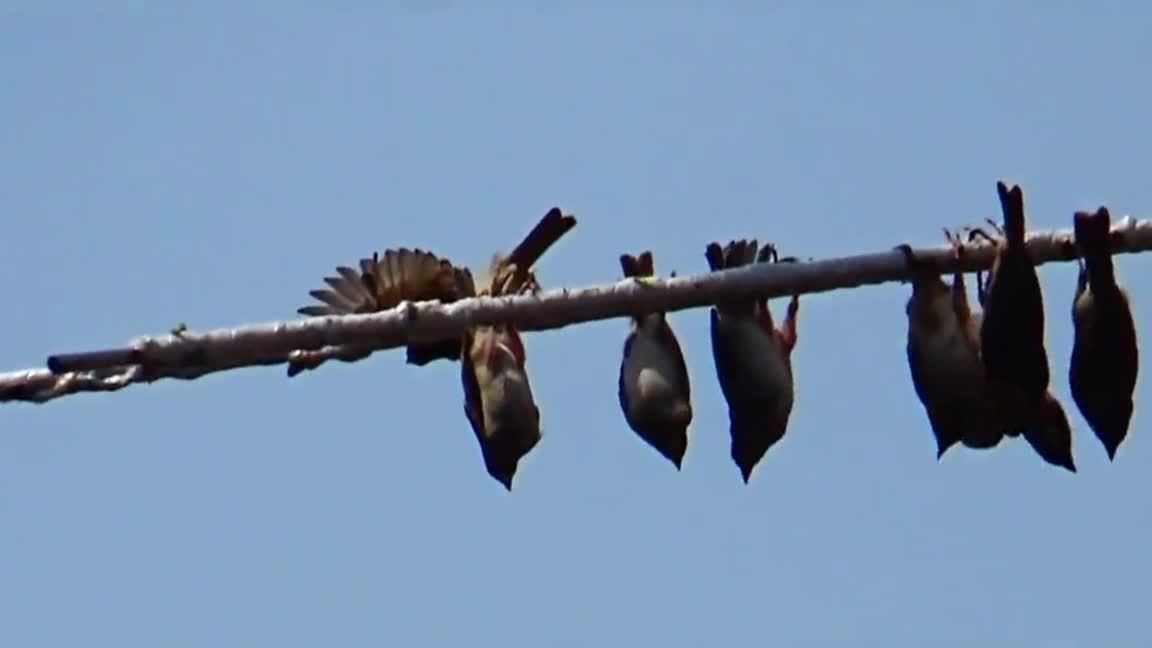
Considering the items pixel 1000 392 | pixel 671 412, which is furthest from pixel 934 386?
pixel 671 412

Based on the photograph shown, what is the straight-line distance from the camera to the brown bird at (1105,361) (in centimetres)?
604

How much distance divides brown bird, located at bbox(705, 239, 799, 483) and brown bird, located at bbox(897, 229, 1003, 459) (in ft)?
1.29

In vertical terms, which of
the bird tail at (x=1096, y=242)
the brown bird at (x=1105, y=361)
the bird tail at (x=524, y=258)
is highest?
the bird tail at (x=524, y=258)

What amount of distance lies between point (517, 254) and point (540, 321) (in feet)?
2.99

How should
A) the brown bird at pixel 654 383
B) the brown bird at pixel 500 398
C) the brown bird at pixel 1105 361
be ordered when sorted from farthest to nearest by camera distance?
the brown bird at pixel 654 383 → the brown bird at pixel 500 398 → the brown bird at pixel 1105 361

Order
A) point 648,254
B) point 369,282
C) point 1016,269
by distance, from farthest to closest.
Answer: point 369,282, point 648,254, point 1016,269

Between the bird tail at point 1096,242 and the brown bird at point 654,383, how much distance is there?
1.15m

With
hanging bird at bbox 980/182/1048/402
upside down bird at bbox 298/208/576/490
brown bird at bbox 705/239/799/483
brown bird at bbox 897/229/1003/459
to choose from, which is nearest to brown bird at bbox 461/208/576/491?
A: upside down bird at bbox 298/208/576/490

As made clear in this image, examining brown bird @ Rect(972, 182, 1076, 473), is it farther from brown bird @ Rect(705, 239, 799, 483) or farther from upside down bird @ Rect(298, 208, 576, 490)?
upside down bird @ Rect(298, 208, 576, 490)

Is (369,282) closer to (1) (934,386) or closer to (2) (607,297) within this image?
(2) (607,297)

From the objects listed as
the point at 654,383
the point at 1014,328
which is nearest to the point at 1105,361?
the point at 1014,328

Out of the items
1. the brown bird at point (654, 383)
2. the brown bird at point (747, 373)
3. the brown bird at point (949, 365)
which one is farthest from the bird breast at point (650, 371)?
the brown bird at point (949, 365)

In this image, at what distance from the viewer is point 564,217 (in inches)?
275

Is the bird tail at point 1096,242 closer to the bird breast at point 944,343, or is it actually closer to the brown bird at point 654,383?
the bird breast at point 944,343
